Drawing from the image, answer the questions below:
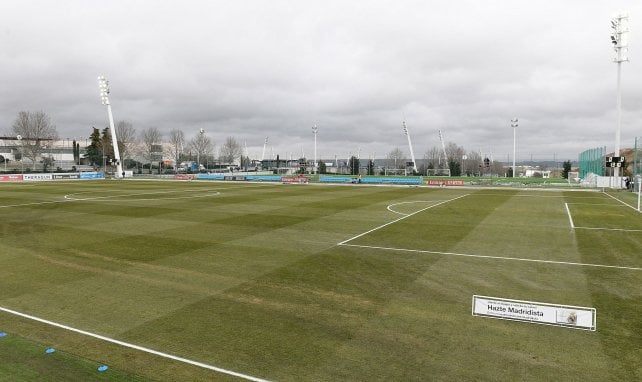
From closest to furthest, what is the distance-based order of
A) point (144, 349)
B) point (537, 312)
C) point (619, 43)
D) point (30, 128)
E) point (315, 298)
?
point (144, 349)
point (537, 312)
point (315, 298)
point (619, 43)
point (30, 128)

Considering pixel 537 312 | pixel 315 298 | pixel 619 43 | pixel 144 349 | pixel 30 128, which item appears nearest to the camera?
pixel 144 349

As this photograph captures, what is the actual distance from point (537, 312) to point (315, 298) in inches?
203

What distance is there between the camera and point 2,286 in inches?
476

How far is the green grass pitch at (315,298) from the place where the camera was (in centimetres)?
728

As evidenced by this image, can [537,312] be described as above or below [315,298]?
above

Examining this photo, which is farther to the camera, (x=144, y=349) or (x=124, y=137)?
(x=124, y=137)

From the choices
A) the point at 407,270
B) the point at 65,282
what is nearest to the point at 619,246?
the point at 407,270

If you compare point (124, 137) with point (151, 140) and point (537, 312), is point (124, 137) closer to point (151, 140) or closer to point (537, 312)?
point (151, 140)

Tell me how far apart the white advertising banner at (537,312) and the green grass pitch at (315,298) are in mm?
188

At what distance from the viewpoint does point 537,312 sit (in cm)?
898

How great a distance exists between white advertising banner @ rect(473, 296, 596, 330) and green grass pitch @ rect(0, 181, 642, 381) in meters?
0.19

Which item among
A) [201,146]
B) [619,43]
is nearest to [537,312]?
[619,43]

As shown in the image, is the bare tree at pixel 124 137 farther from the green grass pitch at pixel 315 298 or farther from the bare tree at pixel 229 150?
the green grass pitch at pixel 315 298

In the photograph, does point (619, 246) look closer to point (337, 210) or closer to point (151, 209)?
point (337, 210)
